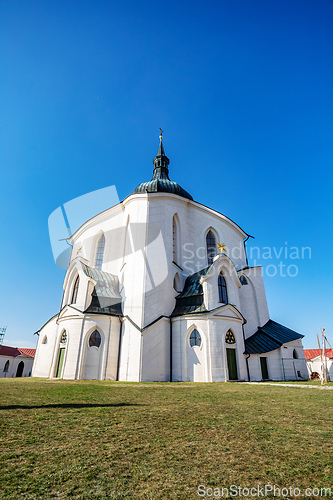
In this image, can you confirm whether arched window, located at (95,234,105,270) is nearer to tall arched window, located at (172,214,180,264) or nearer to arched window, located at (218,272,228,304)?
tall arched window, located at (172,214,180,264)

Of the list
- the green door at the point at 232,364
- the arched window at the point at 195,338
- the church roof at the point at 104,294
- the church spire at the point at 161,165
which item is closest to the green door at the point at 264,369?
the green door at the point at 232,364

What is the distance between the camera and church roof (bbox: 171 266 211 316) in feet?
70.8

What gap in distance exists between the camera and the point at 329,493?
2.80m

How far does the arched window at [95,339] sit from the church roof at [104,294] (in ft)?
5.78

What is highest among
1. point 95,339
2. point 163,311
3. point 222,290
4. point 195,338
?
point 222,290

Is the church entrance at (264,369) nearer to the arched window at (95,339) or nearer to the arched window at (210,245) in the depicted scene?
the arched window at (210,245)

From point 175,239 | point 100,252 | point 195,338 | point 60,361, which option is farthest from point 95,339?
point 175,239

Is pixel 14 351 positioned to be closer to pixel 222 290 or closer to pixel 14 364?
pixel 14 364

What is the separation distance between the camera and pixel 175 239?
26828mm

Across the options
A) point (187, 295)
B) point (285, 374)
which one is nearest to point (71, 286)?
point (187, 295)

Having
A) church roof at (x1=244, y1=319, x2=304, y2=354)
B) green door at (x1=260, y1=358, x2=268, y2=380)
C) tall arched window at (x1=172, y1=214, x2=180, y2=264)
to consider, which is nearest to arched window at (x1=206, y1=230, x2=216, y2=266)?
tall arched window at (x1=172, y1=214, x2=180, y2=264)

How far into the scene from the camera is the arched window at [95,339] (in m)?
20.8

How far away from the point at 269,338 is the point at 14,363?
43.7m

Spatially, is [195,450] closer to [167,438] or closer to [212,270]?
[167,438]
